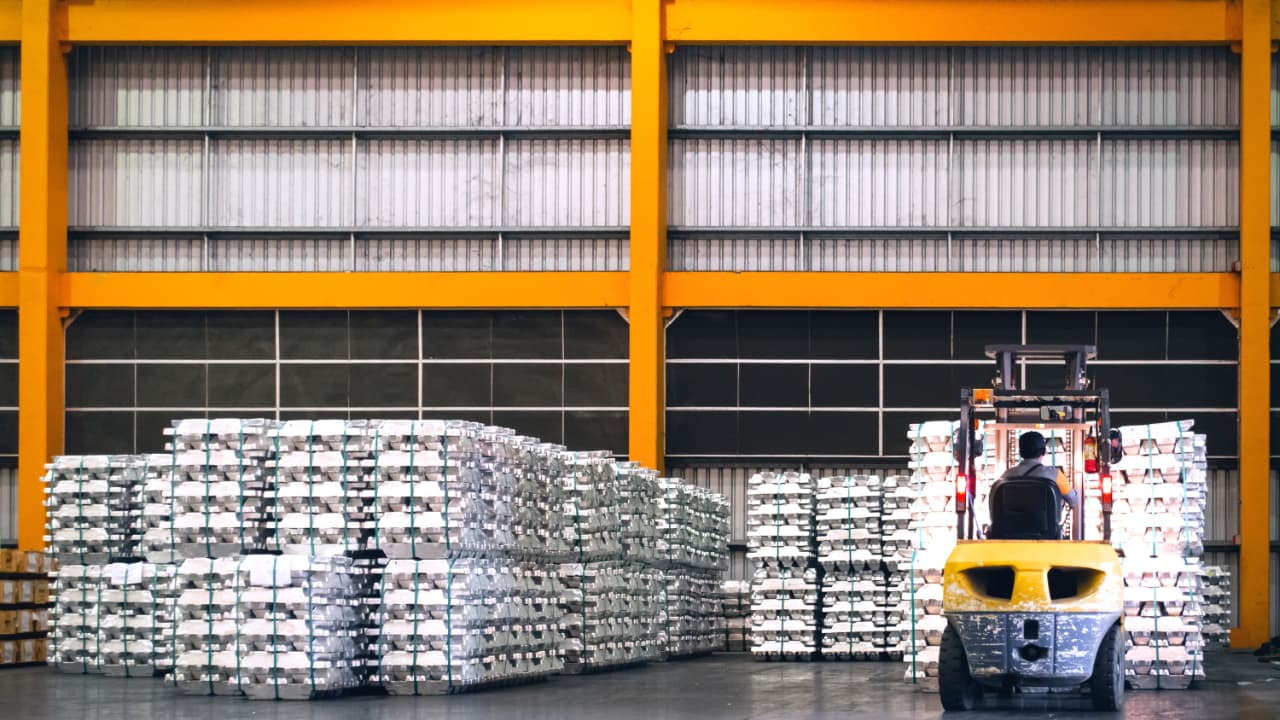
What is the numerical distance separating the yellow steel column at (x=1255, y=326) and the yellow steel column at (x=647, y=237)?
7.54m

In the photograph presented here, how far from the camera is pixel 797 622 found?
20.8m

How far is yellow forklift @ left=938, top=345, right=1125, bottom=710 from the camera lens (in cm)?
1234

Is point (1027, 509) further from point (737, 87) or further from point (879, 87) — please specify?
point (737, 87)

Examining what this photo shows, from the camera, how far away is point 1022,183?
82.2 feet

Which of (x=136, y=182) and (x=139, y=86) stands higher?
(x=139, y=86)

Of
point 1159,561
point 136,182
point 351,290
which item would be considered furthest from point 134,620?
point 136,182

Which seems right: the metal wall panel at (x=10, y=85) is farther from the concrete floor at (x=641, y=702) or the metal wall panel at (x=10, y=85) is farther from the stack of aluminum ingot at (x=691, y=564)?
the stack of aluminum ingot at (x=691, y=564)

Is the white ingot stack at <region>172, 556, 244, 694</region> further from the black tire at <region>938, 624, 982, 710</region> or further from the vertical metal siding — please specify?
the vertical metal siding

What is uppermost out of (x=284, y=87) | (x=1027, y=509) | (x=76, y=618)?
(x=284, y=87)

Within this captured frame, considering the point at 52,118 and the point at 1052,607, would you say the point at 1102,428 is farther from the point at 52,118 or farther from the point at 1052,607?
the point at 52,118

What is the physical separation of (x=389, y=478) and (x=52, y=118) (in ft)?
40.6

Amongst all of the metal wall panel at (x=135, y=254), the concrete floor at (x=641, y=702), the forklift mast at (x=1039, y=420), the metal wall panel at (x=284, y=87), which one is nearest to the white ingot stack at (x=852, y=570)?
the concrete floor at (x=641, y=702)

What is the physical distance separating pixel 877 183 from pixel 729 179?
197 cm

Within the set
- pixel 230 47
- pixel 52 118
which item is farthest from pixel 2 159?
pixel 230 47
